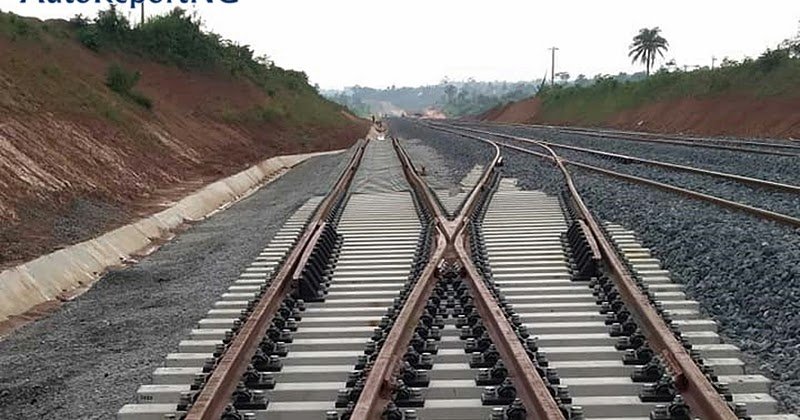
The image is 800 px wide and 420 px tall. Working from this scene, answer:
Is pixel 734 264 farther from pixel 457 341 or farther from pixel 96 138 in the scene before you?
pixel 96 138

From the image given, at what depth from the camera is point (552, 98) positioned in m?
74.6

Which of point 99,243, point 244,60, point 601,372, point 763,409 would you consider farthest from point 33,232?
point 244,60

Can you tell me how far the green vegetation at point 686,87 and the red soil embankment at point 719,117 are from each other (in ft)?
1.74

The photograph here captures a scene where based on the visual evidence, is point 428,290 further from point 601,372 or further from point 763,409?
point 763,409

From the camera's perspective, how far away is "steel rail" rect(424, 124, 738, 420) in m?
3.54

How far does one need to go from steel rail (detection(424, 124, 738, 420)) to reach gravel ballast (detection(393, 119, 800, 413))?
57cm

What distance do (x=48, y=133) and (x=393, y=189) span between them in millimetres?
7251

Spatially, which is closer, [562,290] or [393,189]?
[562,290]

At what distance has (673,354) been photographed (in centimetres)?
413

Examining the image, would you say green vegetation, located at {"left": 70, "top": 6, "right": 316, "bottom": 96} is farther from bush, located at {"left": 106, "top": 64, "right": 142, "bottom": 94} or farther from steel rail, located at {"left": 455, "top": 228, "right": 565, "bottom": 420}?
steel rail, located at {"left": 455, "top": 228, "right": 565, "bottom": 420}

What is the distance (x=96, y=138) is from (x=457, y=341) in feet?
51.2

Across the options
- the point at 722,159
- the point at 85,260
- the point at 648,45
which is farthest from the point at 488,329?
the point at 648,45

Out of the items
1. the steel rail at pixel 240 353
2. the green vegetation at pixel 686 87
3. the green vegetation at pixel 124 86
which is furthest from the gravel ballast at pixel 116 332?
the green vegetation at pixel 686 87

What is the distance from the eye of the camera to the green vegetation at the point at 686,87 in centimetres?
3956
